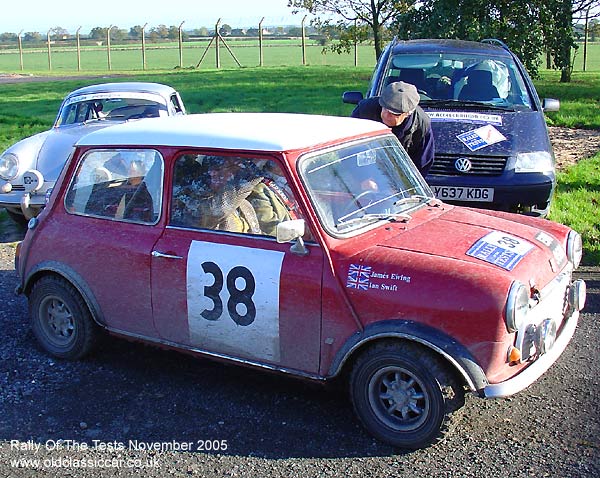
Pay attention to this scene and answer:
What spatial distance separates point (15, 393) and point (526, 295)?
3.15 m

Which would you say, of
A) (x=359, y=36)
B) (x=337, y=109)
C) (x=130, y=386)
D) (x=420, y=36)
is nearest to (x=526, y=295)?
(x=130, y=386)

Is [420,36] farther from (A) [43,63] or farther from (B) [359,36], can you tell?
(A) [43,63]

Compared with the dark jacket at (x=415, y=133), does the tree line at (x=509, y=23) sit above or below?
above

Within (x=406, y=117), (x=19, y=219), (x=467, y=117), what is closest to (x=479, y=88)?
(x=467, y=117)

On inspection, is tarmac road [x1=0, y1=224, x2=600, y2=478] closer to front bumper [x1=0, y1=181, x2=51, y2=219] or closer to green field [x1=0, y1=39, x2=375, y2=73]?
front bumper [x1=0, y1=181, x2=51, y2=219]

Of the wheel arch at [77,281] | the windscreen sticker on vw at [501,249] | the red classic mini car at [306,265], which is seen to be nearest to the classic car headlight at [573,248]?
the red classic mini car at [306,265]

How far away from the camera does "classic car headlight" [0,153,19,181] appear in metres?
8.80

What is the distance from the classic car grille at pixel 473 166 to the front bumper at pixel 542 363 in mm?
2914

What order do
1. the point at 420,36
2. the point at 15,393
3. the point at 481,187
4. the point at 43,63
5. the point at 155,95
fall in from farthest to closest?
1. the point at 43,63
2. the point at 420,36
3. the point at 155,95
4. the point at 481,187
5. the point at 15,393

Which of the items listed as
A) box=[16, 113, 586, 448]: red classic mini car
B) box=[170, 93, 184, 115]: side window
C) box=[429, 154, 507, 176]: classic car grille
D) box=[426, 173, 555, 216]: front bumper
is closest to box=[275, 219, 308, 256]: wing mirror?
box=[16, 113, 586, 448]: red classic mini car

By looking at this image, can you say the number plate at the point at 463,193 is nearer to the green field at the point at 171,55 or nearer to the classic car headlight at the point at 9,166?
the classic car headlight at the point at 9,166

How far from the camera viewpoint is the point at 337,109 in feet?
52.2

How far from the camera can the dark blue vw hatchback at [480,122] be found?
24.0ft

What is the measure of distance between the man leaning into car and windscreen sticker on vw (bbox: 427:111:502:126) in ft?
4.38
